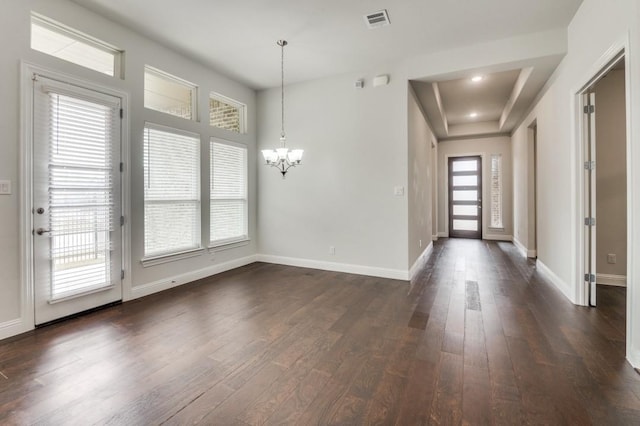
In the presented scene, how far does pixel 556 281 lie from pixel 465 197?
5297mm

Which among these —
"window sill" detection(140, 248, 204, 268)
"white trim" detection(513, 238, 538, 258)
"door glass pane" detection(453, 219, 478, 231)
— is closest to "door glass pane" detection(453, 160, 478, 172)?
"door glass pane" detection(453, 219, 478, 231)

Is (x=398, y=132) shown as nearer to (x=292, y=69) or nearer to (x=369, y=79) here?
(x=369, y=79)

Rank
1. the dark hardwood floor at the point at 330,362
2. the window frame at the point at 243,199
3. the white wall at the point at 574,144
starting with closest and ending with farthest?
the dark hardwood floor at the point at 330,362 → the white wall at the point at 574,144 → the window frame at the point at 243,199

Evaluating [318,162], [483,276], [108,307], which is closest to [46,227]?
[108,307]

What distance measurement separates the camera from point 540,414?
170 centimetres

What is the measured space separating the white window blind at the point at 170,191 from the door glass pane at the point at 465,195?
756 centimetres

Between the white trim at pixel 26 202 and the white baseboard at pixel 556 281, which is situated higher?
the white trim at pixel 26 202

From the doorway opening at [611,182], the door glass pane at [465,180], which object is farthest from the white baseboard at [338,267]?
the door glass pane at [465,180]

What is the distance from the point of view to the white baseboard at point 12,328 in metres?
2.66

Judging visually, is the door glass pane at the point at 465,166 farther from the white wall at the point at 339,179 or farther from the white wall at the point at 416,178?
the white wall at the point at 339,179

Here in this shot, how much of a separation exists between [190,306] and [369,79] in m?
4.07

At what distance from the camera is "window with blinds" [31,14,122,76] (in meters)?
2.97

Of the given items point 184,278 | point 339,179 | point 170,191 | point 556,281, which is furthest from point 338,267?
point 556,281

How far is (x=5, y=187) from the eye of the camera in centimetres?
269
